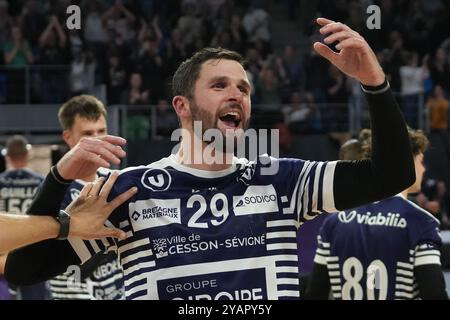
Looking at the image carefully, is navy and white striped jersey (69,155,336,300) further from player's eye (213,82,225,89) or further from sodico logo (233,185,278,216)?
player's eye (213,82,225,89)

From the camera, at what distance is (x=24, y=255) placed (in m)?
3.34

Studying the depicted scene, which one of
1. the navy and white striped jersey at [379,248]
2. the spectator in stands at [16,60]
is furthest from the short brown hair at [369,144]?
the spectator in stands at [16,60]

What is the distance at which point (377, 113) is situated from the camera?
122 inches

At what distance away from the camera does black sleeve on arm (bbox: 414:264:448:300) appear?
4859 mm

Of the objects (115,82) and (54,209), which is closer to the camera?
(54,209)

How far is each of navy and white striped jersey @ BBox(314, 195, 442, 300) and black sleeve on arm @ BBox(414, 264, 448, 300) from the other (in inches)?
1.3

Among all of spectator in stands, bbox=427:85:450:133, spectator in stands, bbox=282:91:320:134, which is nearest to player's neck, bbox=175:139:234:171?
spectator in stands, bbox=282:91:320:134

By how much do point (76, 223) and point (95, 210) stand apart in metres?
0.08

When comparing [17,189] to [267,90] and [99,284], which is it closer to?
[99,284]

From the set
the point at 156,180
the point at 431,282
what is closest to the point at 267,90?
the point at 431,282

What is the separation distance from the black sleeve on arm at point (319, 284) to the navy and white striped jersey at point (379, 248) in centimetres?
4

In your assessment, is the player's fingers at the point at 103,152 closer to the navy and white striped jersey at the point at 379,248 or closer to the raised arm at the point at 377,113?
the raised arm at the point at 377,113
